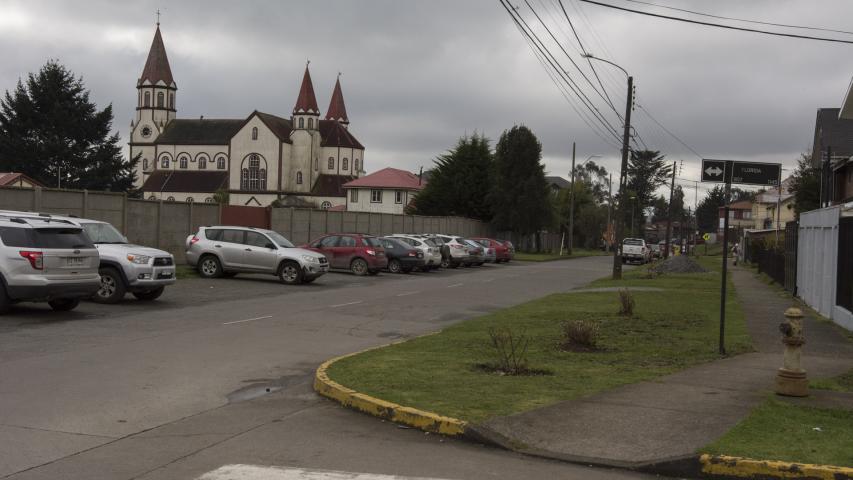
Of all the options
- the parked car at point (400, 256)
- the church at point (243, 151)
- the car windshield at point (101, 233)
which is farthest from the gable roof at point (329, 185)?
the car windshield at point (101, 233)

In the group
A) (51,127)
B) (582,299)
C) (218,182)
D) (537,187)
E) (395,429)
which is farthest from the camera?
(218,182)

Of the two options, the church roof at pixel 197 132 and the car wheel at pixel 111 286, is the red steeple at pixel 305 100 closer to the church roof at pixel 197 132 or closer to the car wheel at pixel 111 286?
the church roof at pixel 197 132

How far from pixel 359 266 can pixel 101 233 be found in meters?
14.2

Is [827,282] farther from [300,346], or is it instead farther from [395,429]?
[395,429]

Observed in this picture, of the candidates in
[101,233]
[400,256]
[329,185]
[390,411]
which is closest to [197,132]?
[329,185]

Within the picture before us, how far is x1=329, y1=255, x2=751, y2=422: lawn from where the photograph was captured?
27.4 ft

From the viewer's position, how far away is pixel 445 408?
7.70 m

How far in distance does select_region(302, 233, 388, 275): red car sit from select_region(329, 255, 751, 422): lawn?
44.7ft

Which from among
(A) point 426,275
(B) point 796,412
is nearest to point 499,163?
(A) point 426,275

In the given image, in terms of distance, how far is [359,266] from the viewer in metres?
32.3

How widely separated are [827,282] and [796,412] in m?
10.8

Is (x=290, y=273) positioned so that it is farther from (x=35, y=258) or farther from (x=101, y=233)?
(x=35, y=258)

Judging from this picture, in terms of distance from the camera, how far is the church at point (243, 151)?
119 m

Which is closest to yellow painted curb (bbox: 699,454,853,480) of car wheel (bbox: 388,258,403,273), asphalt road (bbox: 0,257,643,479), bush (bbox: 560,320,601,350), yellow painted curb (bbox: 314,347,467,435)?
asphalt road (bbox: 0,257,643,479)
